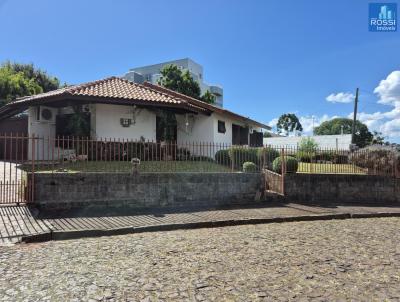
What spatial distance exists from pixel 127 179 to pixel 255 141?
1617 cm

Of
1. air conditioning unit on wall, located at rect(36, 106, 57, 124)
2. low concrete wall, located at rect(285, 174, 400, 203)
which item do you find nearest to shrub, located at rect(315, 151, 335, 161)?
low concrete wall, located at rect(285, 174, 400, 203)

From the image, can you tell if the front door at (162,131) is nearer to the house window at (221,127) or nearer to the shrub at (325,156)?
the house window at (221,127)

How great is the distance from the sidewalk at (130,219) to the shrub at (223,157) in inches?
98.4

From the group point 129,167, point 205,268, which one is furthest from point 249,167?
point 205,268

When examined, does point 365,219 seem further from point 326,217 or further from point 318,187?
point 318,187

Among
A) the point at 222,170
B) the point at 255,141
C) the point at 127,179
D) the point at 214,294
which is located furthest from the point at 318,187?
the point at 255,141

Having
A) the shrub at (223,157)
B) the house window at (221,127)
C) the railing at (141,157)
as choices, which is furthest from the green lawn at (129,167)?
the house window at (221,127)

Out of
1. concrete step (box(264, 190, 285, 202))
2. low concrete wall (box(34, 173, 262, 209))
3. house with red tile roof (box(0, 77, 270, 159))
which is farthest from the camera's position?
house with red tile roof (box(0, 77, 270, 159))

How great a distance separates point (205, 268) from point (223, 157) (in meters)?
8.61

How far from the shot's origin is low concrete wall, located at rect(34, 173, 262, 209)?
8898 mm

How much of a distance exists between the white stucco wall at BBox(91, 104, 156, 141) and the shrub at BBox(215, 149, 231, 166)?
4013mm

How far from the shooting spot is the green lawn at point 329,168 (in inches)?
538

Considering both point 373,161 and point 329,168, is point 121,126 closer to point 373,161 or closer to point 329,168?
point 329,168

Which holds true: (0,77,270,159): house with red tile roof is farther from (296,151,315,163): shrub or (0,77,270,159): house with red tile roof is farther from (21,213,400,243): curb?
(21,213,400,243): curb
